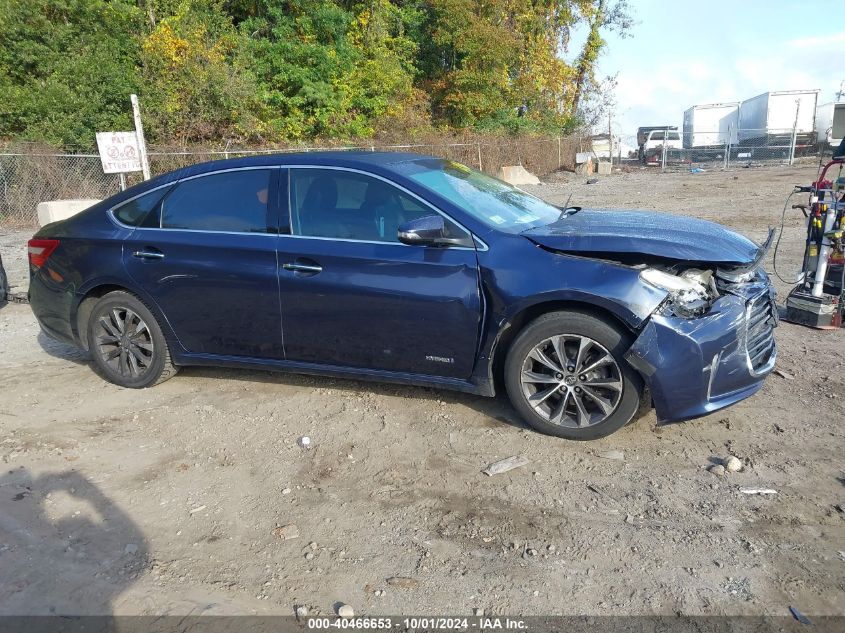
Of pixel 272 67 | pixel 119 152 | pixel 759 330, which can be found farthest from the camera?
pixel 272 67

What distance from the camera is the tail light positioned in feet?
17.2

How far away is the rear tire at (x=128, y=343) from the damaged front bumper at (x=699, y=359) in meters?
3.42

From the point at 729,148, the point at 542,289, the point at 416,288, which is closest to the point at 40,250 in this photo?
the point at 416,288

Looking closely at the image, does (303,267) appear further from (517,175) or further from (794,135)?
(794,135)

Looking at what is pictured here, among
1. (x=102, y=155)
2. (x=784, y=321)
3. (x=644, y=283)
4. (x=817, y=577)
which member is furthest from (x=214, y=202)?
(x=102, y=155)

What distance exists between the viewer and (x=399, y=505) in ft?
11.2

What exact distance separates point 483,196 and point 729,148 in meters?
35.6

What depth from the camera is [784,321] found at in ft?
20.4

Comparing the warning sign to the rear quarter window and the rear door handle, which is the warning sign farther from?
the rear door handle

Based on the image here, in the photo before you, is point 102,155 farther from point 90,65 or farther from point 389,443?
point 389,443

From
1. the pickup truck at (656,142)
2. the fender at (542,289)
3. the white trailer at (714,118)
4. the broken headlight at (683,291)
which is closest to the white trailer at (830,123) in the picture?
the white trailer at (714,118)

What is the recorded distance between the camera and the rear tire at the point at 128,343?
493 cm

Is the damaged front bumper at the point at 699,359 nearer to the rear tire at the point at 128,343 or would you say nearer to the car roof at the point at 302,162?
the car roof at the point at 302,162

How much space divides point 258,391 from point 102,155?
10.6 metres
